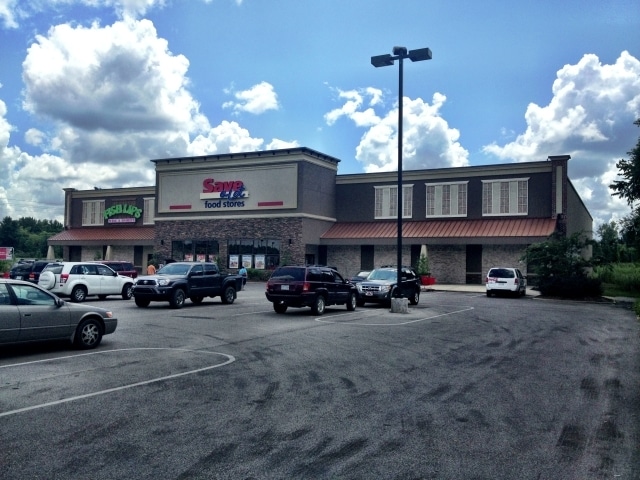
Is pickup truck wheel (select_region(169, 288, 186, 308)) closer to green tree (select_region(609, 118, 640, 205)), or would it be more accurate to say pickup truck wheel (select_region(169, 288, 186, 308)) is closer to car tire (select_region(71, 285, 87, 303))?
car tire (select_region(71, 285, 87, 303))

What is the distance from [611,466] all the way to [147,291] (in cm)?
1904

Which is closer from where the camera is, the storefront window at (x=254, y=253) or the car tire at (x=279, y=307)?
the car tire at (x=279, y=307)

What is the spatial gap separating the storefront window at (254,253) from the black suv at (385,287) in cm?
2179

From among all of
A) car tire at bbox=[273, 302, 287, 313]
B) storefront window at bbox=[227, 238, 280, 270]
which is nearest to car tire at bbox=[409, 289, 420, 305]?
car tire at bbox=[273, 302, 287, 313]

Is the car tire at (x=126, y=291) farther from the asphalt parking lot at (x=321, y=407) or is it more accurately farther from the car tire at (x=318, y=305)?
the asphalt parking lot at (x=321, y=407)

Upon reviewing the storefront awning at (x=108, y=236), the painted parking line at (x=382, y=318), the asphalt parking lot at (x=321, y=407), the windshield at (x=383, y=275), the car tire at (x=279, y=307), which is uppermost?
the storefront awning at (x=108, y=236)

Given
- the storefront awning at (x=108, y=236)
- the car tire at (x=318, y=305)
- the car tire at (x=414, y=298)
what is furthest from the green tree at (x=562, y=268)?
the storefront awning at (x=108, y=236)

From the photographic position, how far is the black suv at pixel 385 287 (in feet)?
80.8

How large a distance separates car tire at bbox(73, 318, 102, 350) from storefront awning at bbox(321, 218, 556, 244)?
34.0 meters

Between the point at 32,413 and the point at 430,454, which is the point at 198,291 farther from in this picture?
the point at 430,454

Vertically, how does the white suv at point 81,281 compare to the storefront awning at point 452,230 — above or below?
below

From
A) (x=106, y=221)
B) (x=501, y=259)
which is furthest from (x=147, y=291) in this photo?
(x=106, y=221)

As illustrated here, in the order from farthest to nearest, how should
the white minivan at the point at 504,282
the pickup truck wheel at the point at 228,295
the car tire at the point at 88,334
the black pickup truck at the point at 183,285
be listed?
the white minivan at the point at 504,282 < the pickup truck wheel at the point at 228,295 < the black pickup truck at the point at 183,285 < the car tire at the point at 88,334

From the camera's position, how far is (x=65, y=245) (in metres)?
59.7
